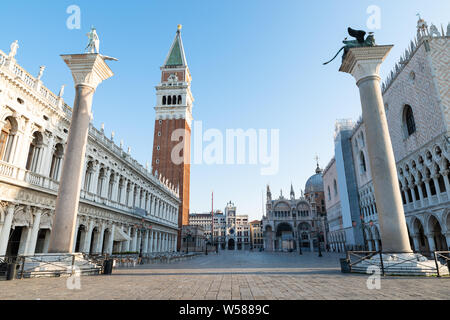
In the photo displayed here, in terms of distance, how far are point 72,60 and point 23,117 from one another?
513 centimetres

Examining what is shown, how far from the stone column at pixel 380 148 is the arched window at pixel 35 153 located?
20.0 metres

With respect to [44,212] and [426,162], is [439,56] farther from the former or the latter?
[44,212]

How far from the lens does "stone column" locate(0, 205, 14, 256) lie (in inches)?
558

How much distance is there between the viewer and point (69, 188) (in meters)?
12.3

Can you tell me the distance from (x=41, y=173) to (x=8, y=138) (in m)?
2.90

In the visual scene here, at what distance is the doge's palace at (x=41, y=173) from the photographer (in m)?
14.7

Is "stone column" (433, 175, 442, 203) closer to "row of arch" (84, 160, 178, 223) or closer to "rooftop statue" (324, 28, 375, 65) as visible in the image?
"rooftop statue" (324, 28, 375, 65)

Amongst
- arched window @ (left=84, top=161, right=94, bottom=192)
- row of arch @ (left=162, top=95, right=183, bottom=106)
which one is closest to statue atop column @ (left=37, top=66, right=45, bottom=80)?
arched window @ (left=84, top=161, right=94, bottom=192)

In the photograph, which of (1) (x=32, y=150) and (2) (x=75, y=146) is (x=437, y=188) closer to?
(2) (x=75, y=146)

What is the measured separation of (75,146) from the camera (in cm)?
1285

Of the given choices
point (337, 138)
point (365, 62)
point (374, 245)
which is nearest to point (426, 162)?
point (365, 62)

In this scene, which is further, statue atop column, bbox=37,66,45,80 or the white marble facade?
the white marble facade

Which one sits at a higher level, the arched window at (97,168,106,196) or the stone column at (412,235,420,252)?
the arched window at (97,168,106,196)

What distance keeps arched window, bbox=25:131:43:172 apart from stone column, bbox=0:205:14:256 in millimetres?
3302
